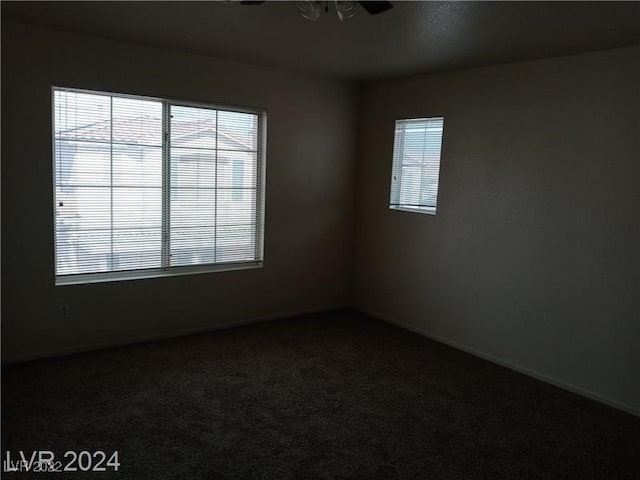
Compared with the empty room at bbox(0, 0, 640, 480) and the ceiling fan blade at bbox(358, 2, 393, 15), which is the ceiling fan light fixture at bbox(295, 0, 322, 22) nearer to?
the empty room at bbox(0, 0, 640, 480)

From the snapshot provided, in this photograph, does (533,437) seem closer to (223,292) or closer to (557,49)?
(557,49)

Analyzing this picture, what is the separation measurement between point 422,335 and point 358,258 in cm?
119

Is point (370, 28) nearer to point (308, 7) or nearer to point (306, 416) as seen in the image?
point (308, 7)

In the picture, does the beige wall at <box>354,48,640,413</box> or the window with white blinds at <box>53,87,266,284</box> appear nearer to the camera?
the beige wall at <box>354,48,640,413</box>

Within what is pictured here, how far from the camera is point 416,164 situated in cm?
496

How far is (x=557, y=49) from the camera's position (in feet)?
11.7

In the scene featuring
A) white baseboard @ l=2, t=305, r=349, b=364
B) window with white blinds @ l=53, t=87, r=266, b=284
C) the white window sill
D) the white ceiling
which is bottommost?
white baseboard @ l=2, t=305, r=349, b=364

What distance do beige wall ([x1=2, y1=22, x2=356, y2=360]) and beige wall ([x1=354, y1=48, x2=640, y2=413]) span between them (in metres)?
0.70

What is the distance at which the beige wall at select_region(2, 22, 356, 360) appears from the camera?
3701 millimetres

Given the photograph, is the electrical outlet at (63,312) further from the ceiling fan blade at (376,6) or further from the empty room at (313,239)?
the ceiling fan blade at (376,6)

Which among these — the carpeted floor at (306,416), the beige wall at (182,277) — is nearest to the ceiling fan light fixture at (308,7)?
the beige wall at (182,277)

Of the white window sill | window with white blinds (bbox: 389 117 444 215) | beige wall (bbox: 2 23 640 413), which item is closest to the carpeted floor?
beige wall (bbox: 2 23 640 413)

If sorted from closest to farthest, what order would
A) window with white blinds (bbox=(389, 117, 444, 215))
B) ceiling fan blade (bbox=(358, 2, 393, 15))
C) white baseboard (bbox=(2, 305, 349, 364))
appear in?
ceiling fan blade (bbox=(358, 2, 393, 15)) → white baseboard (bbox=(2, 305, 349, 364)) → window with white blinds (bbox=(389, 117, 444, 215))

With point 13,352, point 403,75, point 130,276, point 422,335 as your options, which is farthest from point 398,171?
point 13,352
